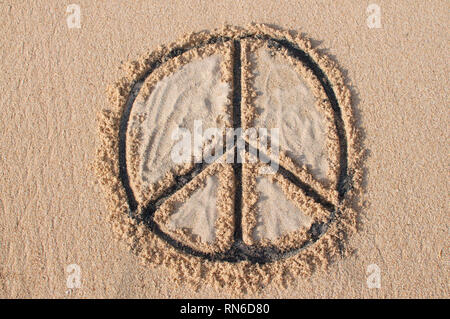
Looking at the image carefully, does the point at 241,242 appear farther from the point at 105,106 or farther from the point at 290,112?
the point at 105,106

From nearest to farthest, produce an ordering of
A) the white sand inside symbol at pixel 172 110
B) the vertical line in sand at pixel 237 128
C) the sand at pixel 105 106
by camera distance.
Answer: the sand at pixel 105 106 → the vertical line in sand at pixel 237 128 → the white sand inside symbol at pixel 172 110

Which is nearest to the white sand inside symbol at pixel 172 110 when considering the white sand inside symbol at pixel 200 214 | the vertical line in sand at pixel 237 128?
the vertical line in sand at pixel 237 128

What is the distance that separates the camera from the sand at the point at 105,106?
3.40 meters

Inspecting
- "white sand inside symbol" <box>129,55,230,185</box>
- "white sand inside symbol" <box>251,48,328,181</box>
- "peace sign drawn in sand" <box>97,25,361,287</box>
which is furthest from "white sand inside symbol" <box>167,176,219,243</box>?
"white sand inside symbol" <box>251,48,328,181</box>

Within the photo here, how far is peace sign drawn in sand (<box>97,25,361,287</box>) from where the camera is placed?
3441mm

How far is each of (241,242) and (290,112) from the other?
1.38 m

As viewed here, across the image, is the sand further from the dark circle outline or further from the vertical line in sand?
the vertical line in sand

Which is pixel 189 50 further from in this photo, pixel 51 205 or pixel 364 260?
pixel 364 260

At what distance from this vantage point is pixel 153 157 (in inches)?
143

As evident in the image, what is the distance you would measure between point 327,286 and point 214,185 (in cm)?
139

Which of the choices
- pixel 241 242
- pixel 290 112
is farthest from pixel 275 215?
pixel 290 112

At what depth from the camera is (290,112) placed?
3734mm

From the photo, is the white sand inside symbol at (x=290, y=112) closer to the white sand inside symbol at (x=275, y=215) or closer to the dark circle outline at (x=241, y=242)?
the dark circle outline at (x=241, y=242)
